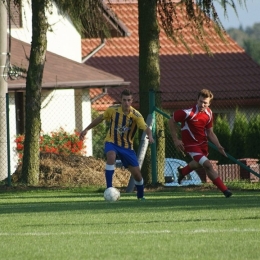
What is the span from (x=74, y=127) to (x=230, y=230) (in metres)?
21.8

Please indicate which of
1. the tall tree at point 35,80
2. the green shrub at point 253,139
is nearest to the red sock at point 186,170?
the tall tree at point 35,80

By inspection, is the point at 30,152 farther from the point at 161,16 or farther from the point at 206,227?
the point at 206,227

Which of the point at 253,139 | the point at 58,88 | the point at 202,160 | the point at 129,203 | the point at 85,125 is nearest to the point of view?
the point at 129,203

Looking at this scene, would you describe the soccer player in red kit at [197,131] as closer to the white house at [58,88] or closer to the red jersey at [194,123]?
the red jersey at [194,123]

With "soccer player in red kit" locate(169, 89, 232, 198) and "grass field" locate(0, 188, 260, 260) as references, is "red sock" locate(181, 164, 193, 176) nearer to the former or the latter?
"soccer player in red kit" locate(169, 89, 232, 198)

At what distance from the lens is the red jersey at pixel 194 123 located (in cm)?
1672

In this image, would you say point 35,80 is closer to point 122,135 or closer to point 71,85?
point 122,135

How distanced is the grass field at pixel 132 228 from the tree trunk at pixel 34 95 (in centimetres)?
413

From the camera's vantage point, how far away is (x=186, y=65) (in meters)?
41.3

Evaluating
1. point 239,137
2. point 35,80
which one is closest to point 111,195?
point 35,80

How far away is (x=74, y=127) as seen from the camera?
32125mm

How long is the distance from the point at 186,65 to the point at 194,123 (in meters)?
24.7

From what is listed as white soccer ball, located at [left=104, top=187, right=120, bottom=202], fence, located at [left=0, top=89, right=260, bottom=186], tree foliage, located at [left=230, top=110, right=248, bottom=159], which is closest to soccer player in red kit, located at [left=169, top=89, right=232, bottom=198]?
white soccer ball, located at [left=104, top=187, right=120, bottom=202]

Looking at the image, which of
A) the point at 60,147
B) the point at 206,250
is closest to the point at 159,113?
the point at 60,147
